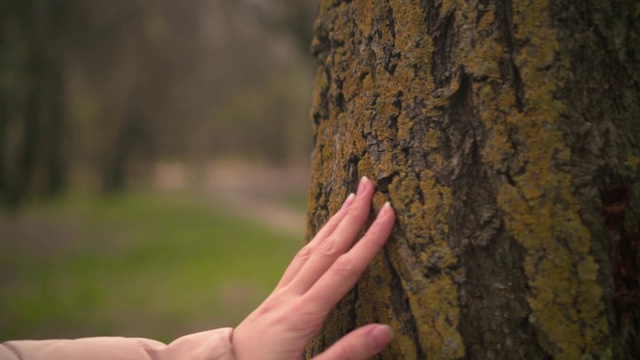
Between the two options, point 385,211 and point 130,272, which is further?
point 130,272

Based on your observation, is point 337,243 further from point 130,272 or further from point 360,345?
point 130,272

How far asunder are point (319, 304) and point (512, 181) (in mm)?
569

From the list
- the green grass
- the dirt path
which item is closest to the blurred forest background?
the green grass

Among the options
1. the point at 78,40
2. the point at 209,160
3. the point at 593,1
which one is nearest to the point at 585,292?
the point at 593,1

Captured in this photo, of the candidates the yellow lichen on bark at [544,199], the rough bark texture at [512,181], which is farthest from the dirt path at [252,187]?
the yellow lichen on bark at [544,199]

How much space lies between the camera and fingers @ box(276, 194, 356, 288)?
5.09 feet

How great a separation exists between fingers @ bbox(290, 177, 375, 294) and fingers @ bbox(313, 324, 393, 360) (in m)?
0.17

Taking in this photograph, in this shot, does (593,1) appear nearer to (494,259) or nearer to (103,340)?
(494,259)

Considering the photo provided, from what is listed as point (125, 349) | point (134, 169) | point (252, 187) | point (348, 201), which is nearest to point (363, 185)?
point (348, 201)

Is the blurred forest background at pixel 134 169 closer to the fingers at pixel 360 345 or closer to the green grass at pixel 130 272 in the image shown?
the green grass at pixel 130 272

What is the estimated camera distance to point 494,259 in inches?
55.9

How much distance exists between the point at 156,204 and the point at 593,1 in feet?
67.6

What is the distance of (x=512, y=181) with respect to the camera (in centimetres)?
140

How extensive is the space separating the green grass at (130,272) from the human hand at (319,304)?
4.70 meters
